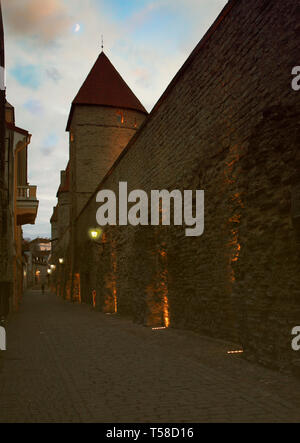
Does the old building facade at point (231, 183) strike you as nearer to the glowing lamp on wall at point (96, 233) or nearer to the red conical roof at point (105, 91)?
the glowing lamp on wall at point (96, 233)

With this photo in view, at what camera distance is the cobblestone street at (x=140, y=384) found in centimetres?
423

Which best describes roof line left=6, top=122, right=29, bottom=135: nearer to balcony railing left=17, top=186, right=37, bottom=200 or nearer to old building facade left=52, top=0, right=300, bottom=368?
balcony railing left=17, top=186, right=37, bottom=200

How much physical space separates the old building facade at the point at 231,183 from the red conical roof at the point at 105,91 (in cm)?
1561

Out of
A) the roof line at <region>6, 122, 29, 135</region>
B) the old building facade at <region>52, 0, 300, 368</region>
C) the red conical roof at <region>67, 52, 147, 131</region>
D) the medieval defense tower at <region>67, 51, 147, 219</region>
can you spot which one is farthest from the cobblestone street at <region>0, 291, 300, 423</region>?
the red conical roof at <region>67, 52, 147, 131</region>

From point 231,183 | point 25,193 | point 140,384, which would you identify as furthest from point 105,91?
Answer: point 140,384

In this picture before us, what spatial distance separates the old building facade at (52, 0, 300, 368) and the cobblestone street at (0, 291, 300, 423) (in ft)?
2.44

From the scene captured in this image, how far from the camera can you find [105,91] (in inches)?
1247

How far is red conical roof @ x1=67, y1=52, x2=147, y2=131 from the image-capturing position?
3099cm

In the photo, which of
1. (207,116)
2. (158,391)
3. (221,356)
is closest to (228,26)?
(207,116)

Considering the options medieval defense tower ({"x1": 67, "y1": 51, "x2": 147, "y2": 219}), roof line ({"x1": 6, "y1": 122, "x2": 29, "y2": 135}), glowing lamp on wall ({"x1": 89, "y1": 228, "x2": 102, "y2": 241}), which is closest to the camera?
roof line ({"x1": 6, "y1": 122, "x2": 29, "y2": 135})

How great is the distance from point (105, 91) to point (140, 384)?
28.7 m

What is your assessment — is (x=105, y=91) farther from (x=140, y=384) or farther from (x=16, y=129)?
(x=140, y=384)

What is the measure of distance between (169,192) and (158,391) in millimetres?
7453
